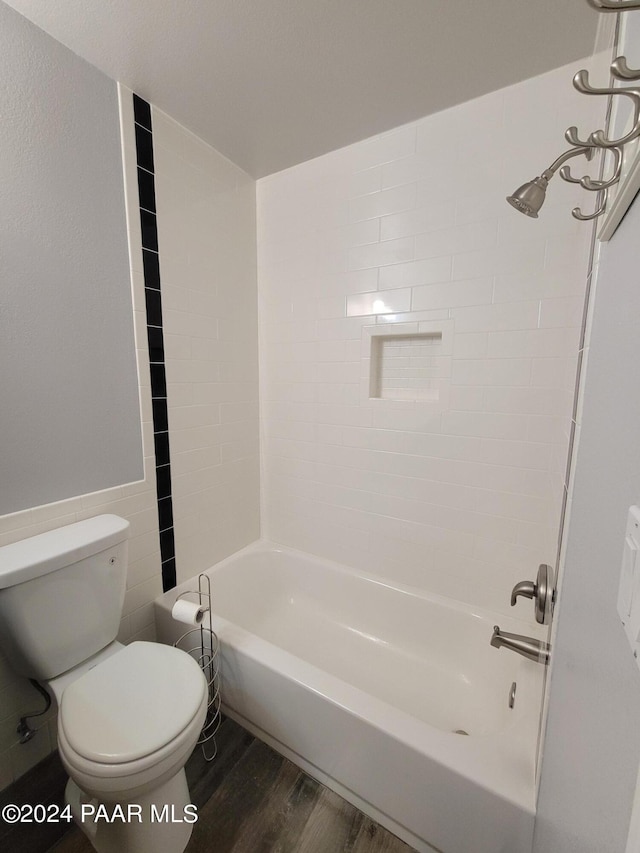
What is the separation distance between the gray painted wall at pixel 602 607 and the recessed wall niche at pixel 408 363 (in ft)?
2.95

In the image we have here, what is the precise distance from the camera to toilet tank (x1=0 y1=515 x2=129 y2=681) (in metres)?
1.04

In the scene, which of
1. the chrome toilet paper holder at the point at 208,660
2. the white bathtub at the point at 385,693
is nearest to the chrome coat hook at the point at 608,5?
the white bathtub at the point at 385,693

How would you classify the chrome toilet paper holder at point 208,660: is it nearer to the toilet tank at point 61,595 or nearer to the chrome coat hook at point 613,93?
the toilet tank at point 61,595

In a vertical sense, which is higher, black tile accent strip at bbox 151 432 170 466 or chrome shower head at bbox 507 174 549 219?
chrome shower head at bbox 507 174 549 219

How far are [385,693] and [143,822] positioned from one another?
37.2 inches

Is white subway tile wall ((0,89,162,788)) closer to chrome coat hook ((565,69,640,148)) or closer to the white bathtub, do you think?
the white bathtub

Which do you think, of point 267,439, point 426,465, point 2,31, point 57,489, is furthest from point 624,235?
point 267,439

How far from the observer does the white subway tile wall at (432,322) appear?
133cm

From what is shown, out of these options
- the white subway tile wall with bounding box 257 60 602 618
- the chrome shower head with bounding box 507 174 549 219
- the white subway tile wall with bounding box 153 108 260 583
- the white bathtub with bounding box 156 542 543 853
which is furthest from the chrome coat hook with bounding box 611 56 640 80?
the white subway tile wall with bounding box 153 108 260 583

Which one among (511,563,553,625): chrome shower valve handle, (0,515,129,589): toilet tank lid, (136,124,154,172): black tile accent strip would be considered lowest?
(511,563,553,625): chrome shower valve handle

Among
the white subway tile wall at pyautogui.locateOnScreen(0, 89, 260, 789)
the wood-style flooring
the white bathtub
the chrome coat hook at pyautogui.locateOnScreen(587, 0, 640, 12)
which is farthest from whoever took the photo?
the white subway tile wall at pyautogui.locateOnScreen(0, 89, 260, 789)

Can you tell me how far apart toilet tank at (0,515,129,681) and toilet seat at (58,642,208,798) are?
119mm

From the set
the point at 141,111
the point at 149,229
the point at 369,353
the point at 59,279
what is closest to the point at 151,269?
the point at 149,229

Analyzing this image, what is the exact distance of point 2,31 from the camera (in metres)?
1.04
